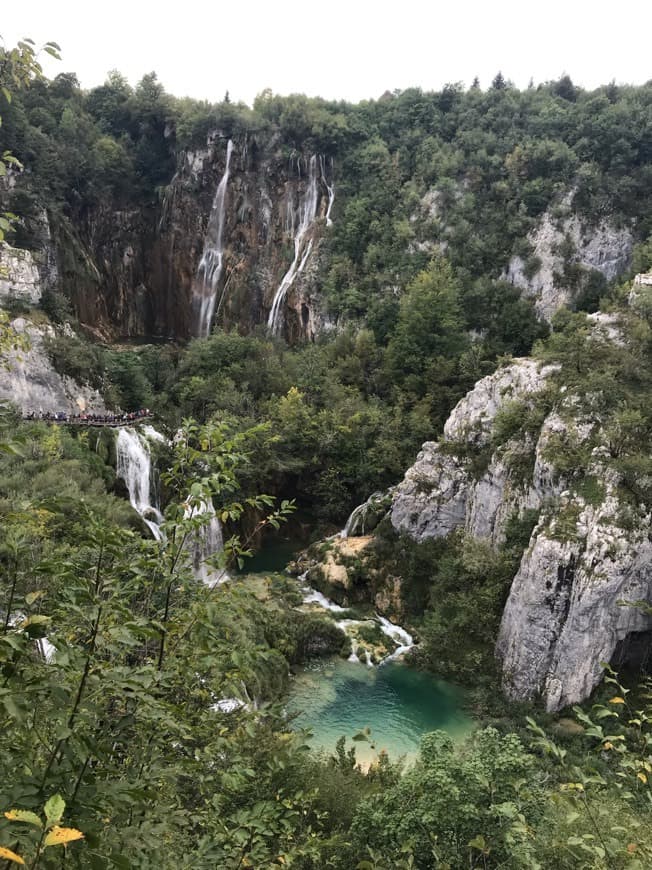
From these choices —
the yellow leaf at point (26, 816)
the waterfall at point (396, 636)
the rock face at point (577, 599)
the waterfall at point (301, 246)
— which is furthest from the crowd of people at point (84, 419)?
the yellow leaf at point (26, 816)

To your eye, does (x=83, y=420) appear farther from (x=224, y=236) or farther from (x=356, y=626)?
(x=224, y=236)

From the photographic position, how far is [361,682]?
603 inches

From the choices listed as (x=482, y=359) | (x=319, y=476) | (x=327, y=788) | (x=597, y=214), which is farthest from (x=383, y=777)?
(x=597, y=214)

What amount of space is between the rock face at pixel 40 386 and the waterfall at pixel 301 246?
1353 cm

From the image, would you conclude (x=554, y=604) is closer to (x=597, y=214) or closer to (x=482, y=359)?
(x=482, y=359)

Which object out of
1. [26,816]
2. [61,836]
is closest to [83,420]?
[26,816]

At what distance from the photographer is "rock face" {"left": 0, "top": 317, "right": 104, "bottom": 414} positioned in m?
24.0

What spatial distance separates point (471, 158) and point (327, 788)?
3616cm

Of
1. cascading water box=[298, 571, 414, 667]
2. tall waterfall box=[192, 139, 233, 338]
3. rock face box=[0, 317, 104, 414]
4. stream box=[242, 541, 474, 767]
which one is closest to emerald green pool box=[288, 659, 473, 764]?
stream box=[242, 541, 474, 767]

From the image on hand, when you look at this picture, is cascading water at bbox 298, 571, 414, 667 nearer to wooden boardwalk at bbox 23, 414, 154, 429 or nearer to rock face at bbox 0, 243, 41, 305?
wooden boardwalk at bbox 23, 414, 154, 429

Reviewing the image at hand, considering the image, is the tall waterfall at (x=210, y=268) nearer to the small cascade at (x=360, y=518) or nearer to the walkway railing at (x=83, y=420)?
the walkway railing at (x=83, y=420)

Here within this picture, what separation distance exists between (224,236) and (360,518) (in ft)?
80.2

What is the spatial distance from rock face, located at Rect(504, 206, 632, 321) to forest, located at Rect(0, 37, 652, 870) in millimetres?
470

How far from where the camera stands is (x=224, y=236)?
3781 cm
